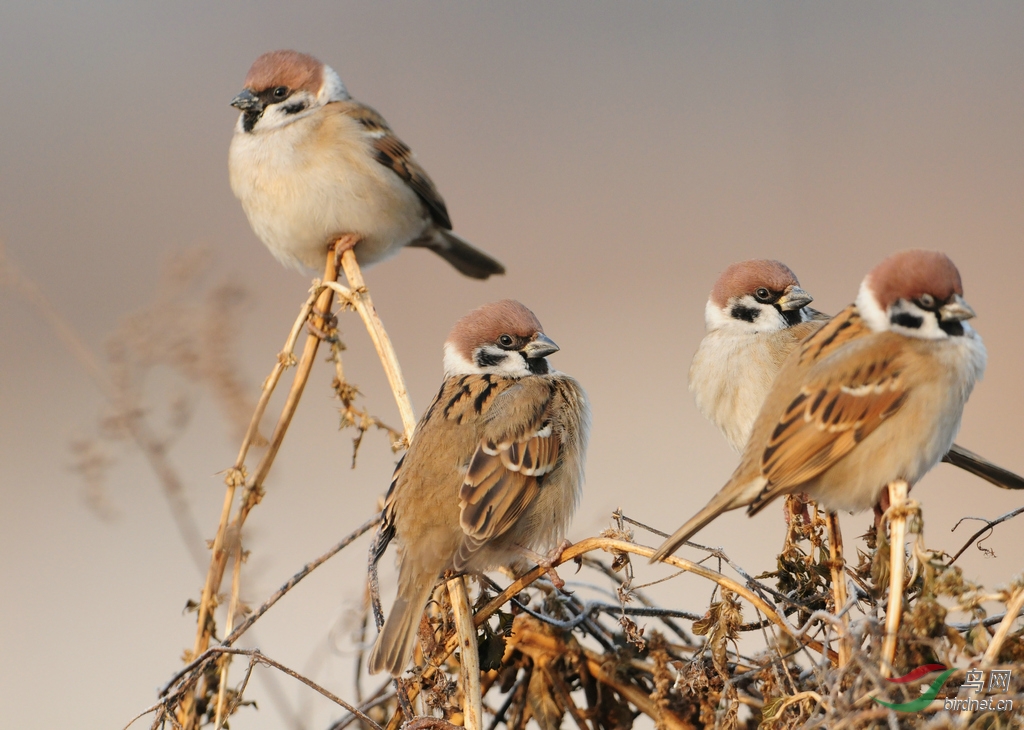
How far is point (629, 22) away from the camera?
247 inches

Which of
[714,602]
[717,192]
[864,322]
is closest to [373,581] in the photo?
[714,602]

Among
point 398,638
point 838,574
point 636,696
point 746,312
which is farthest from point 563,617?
point 746,312

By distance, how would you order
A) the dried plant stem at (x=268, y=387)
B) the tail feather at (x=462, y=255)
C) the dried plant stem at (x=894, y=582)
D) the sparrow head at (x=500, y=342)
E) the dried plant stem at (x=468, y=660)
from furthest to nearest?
the tail feather at (x=462, y=255), the sparrow head at (x=500, y=342), the dried plant stem at (x=268, y=387), the dried plant stem at (x=468, y=660), the dried plant stem at (x=894, y=582)

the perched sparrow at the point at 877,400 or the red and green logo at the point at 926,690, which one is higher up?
the perched sparrow at the point at 877,400

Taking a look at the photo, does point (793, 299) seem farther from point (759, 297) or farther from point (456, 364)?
point (456, 364)

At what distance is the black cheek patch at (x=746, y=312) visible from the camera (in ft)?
7.73

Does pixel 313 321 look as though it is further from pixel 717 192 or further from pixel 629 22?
pixel 629 22

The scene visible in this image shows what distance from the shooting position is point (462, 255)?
370cm

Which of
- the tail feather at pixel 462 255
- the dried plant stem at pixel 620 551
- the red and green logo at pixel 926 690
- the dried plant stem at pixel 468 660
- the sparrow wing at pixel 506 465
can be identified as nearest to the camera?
the red and green logo at pixel 926 690

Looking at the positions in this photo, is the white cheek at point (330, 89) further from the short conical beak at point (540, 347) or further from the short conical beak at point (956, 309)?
the short conical beak at point (956, 309)

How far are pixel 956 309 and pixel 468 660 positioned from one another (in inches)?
36.7

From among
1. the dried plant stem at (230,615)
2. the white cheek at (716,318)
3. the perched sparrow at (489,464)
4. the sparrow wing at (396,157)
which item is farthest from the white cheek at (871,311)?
the sparrow wing at (396,157)

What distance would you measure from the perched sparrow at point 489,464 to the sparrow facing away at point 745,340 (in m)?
0.28

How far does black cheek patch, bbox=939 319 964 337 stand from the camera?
71.2 inches
